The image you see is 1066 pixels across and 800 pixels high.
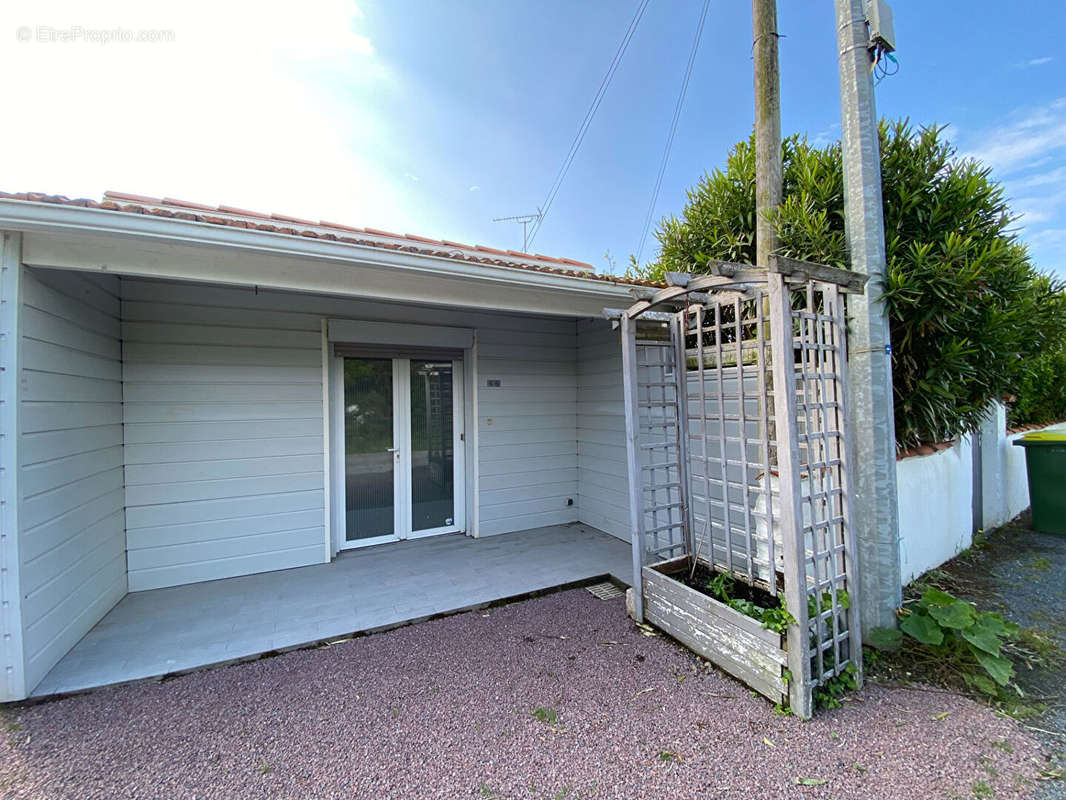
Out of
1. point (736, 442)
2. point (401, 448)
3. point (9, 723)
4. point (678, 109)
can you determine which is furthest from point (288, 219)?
point (678, 109)

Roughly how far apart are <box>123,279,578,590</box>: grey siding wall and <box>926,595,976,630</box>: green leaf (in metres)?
4.56

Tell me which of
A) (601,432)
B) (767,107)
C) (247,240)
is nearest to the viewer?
(247,240)

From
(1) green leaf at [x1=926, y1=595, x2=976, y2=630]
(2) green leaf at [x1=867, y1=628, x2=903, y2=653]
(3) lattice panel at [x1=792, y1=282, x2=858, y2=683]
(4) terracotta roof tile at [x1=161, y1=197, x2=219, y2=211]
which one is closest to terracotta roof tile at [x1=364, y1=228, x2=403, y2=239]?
(4) terracotta roof tile at [x1=161, y1=197, x2=219, y2=211]

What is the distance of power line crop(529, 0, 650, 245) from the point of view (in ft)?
20.6

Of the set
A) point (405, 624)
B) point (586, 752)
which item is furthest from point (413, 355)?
point (586, 752)

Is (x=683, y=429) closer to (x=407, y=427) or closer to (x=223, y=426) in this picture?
(x=407, y=427)

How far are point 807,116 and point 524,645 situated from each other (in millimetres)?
5194

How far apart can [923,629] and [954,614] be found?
0.59 feet

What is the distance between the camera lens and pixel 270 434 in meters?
4.08

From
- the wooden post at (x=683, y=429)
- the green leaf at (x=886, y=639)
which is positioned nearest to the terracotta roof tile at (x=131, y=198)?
the wooden post at (x=683, y=429)

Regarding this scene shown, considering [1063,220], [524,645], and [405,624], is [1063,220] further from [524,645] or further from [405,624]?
[405,624]

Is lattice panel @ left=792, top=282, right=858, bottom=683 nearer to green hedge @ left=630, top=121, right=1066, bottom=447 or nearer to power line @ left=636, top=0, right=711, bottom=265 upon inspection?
green hedge @ left=630, top=121, right=1066, bottom=447

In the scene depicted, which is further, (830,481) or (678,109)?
(678,109)

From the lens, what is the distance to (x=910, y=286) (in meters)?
2.86
